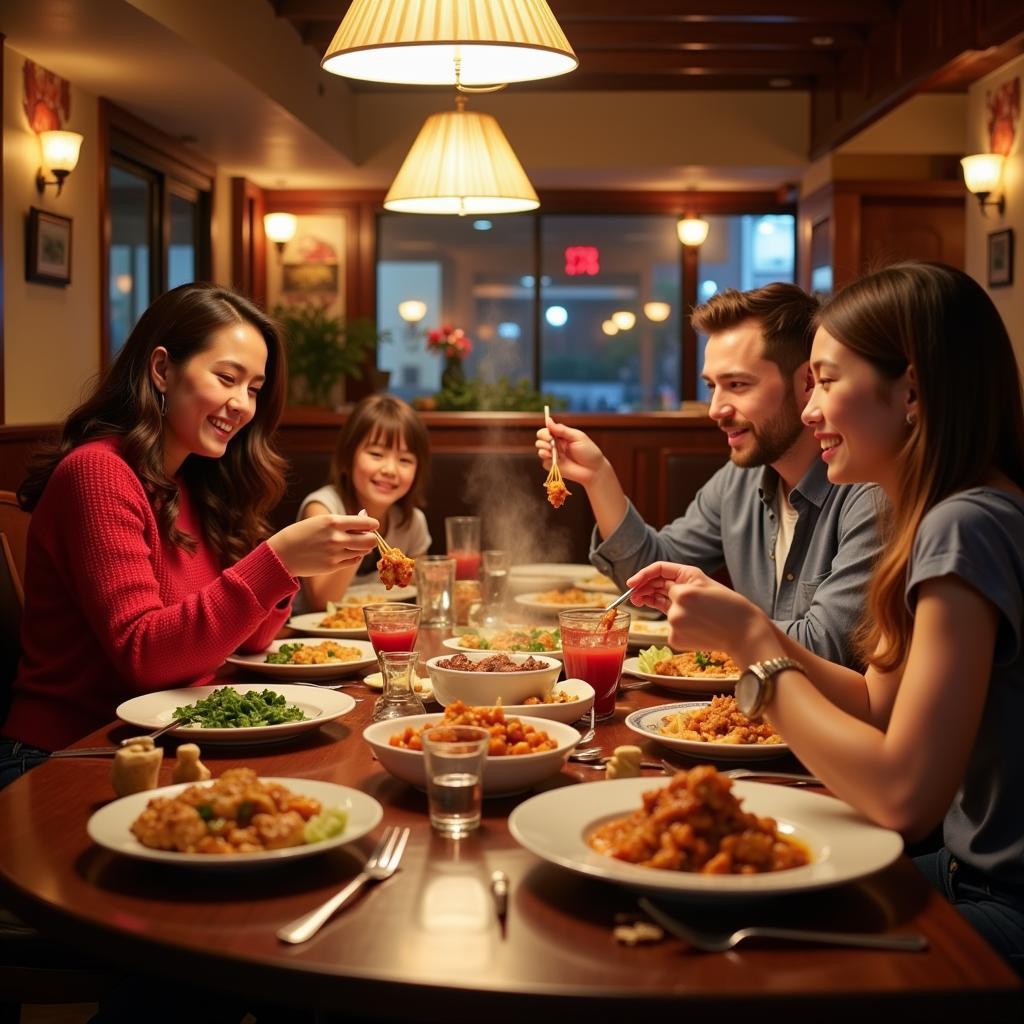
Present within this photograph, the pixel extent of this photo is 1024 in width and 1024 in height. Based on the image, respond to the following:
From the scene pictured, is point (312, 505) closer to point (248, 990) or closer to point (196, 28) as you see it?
point (248, 990)

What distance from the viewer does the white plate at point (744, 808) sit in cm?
108

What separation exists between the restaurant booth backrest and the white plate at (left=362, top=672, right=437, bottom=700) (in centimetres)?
210

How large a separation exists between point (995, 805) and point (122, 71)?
18.7 feet

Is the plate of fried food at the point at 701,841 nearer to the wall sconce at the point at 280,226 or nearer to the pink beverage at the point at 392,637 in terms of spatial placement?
the pink beverage at the point at 392,637

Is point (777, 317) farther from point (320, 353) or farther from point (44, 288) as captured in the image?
point (320, 353)

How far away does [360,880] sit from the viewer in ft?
3.78

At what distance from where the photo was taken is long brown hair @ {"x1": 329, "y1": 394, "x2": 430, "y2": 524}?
11.9ft

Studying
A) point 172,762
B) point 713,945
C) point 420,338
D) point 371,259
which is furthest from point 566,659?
point 420,338

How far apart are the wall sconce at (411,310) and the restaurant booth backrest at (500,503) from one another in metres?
6.55

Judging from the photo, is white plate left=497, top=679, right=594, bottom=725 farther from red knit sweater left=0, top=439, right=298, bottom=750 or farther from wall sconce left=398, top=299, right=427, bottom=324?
wall sconce left=398, top=299, right=427, bottom=324

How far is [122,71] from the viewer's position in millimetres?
6023

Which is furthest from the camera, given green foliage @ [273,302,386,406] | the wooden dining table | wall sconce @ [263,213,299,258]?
wall sconce @ [263,213,299,258]

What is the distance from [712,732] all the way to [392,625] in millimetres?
593

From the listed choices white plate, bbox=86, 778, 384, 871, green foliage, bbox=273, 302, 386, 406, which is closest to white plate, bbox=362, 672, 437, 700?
white plate, bbox=86, 778, 384, 871
